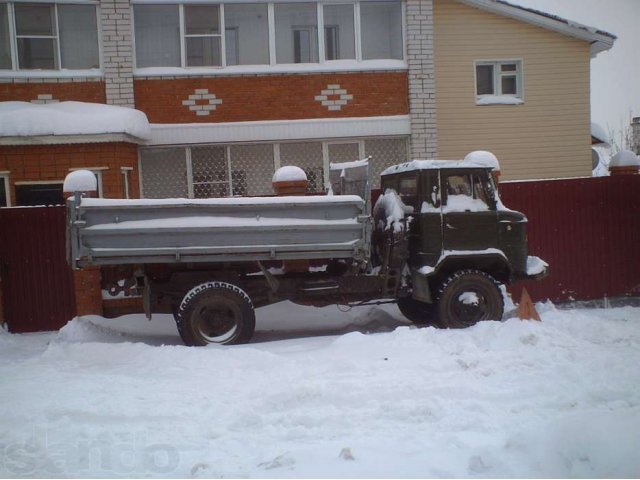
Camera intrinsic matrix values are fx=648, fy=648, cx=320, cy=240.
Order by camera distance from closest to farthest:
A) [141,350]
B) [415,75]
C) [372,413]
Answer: [372,413], [141,350], [415,75]

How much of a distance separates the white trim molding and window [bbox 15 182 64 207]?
209 centimetres

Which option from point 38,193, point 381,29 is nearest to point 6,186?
point 38,193

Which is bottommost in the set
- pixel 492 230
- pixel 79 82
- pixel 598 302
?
pixel 598 302

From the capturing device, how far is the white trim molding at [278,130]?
13.0 metres

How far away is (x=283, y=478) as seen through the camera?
167 inches

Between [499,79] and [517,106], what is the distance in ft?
2.46

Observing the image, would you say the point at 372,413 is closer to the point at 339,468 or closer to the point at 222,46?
the point at 339,468

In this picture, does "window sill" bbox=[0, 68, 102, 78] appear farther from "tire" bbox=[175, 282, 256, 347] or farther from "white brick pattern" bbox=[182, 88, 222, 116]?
"tire" bbox=[175, 282, 256, 347]

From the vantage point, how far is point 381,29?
1391 cm

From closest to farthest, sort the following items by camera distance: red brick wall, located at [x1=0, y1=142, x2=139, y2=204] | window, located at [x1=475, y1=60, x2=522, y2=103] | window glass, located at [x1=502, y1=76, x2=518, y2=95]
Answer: red brick wall, located at [x1=0, y1=142, x2=139, y2=204]
window, located at [x1=475, y1=60, x2=522, y2=103]
window glass, located at [x1=502, y1=76, x2=518, y2=95]

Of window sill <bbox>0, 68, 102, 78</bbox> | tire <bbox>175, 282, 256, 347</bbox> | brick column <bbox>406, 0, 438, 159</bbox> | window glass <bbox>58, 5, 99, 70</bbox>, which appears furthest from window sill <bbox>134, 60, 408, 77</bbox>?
tire <bbox>175, 282, 256, 347</bbox>

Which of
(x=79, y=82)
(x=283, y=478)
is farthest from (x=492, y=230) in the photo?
(x=79, y=82)

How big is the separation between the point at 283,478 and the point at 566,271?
8414mm

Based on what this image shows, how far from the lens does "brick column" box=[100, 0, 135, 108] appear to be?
41.8 feet
